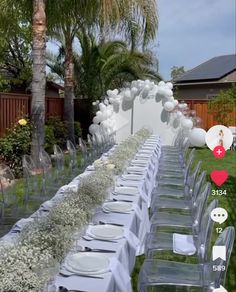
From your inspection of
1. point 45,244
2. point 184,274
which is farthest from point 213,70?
point 45,244

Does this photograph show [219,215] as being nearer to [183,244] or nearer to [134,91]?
[183,244]

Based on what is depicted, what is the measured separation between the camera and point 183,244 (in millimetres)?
3943

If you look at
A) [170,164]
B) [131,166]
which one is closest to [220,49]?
[170,164]

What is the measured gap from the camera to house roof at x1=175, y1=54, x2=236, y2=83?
24.0m

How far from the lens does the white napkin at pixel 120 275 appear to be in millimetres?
2484

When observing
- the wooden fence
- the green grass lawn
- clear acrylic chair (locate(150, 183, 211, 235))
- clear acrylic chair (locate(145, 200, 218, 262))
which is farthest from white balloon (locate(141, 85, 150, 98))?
clear acrylic chair (locate(145, 200, 218, 262))

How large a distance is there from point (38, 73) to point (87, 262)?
6772 millimetres

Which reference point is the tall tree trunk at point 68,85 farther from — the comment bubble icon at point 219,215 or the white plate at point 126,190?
the comment bubble icon at point 219,215

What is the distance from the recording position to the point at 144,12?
411 inches

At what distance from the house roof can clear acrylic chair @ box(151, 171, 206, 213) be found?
62.6 ft

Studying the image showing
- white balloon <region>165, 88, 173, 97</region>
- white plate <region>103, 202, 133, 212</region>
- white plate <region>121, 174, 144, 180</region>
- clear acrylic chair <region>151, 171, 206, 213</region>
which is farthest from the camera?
white balloon <region>165, 88, 173, 97</region>

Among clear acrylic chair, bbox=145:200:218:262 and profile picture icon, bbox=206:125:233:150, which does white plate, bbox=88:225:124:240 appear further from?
profile picture icon, bbox=206:125:233:150

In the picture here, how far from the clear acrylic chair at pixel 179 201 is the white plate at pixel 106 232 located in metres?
1.79

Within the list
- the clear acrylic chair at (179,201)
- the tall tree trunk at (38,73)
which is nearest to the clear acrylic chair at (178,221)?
the clear acrylic chair at (179,201)
